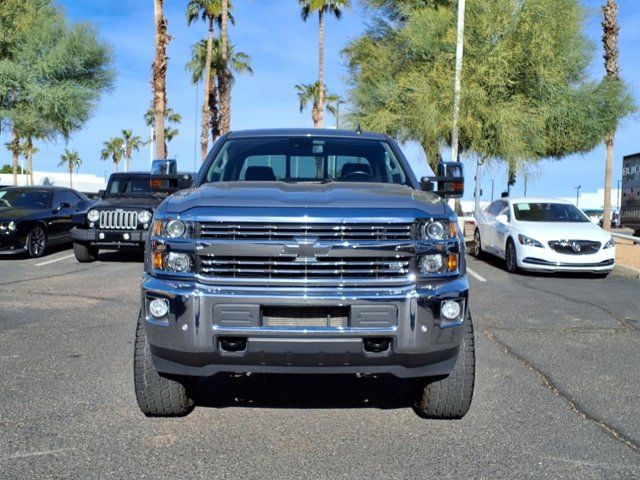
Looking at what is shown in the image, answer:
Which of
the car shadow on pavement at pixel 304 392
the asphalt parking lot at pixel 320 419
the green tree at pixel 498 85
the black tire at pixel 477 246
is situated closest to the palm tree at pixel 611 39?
the green tree at pixel 498 85

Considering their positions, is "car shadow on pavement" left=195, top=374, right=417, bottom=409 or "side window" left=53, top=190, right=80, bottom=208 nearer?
"car shadow on pavement" left=195, top=374, right=417, bottom=409

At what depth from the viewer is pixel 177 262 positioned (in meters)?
4.04

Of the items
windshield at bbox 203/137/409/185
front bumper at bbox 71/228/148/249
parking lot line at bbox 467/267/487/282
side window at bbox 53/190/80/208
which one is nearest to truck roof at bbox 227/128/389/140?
windshield at bbox 203/137/409/185

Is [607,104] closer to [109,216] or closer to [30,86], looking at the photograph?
[109,216]

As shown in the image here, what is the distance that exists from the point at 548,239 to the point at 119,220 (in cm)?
771

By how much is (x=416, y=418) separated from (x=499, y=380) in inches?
48.1

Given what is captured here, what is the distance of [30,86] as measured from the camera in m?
27.2

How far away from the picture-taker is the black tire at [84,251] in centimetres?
1408

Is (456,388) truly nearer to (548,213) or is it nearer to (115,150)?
(548,213)

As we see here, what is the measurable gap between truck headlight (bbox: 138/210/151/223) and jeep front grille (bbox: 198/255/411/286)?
991 centimetres

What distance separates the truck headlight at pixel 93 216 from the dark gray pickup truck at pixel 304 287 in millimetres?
10096

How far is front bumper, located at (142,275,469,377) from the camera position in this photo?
388cm

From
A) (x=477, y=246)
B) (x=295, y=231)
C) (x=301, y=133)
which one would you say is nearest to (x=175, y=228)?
(x=295, y=231)

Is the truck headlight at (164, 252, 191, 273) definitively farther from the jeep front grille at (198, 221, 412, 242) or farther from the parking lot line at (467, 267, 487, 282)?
the parking lot line at (467, 267, 487, 282)
